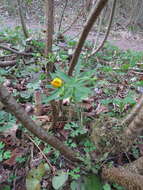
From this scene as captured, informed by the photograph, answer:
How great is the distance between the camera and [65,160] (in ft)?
3.64

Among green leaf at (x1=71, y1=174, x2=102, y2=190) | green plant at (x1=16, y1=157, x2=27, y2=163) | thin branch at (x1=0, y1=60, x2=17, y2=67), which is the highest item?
thin branch at (x1=0, y1=60, x2=17, y2=67)

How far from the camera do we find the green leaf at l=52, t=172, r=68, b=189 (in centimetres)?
98

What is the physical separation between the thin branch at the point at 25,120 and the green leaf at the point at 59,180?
0.10 meters

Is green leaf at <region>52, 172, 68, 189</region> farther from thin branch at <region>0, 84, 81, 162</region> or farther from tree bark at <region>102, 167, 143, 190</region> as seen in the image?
tree bark at <region>102, 167, 143, 190</region>

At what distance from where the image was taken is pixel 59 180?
99 cm

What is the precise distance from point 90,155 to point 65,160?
0.16 metres

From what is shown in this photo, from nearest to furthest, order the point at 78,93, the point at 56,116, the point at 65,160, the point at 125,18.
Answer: the point at 78,93, the point at 65,160, the point at 56,116, the point at 125,18

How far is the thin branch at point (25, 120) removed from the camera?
27.2 inches

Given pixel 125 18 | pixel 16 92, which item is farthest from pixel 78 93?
pixel 125 18

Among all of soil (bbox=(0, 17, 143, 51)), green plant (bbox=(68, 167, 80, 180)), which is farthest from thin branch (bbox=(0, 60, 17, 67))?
soil (bbox=(0, 17, 143, 51))

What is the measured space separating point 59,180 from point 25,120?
0.44 meters

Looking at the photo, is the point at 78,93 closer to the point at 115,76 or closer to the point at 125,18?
the point at 115,76

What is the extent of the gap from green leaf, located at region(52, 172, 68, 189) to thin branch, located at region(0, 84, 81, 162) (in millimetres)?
101

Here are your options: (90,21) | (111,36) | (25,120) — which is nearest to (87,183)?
(25,120)
